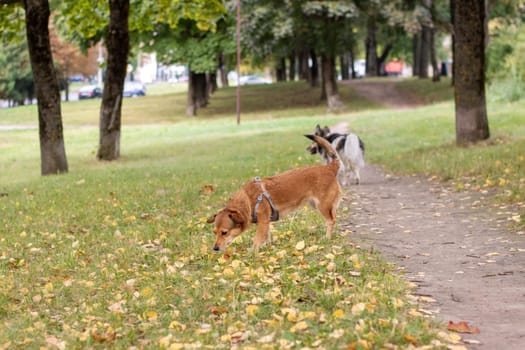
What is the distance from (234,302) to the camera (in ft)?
21.5

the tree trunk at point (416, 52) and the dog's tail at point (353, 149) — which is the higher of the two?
the tree trunk at point (416, 52)

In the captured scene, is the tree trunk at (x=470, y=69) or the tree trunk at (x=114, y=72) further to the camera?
the tree trunk at (x=114, y=72)

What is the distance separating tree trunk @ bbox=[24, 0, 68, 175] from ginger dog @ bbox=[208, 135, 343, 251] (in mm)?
11765

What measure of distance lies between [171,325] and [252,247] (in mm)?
2843

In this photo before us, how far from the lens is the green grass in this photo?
5.85 m

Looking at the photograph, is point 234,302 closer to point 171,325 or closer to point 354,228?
point 171,325

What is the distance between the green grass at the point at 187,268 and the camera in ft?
19.2

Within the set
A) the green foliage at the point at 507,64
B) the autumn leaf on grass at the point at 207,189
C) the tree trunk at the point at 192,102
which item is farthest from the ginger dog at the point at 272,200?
the tree trunk at the point at 192,102

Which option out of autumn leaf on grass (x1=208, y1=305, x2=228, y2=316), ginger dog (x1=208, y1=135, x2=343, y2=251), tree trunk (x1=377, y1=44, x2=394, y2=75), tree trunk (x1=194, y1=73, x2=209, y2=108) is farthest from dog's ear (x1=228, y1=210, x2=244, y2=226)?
tree trunk (x1=377, y1=44, x2=394, y2=75)

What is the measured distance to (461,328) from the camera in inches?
224

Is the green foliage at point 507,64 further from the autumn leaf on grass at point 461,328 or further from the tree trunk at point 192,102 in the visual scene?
the autumn leaf on grass at point 461,328

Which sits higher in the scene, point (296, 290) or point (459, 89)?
point (459, 89)

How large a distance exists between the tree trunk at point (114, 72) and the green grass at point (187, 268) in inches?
91.7

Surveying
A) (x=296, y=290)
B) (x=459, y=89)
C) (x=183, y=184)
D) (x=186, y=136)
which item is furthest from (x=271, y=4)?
(x=296, y=290)
